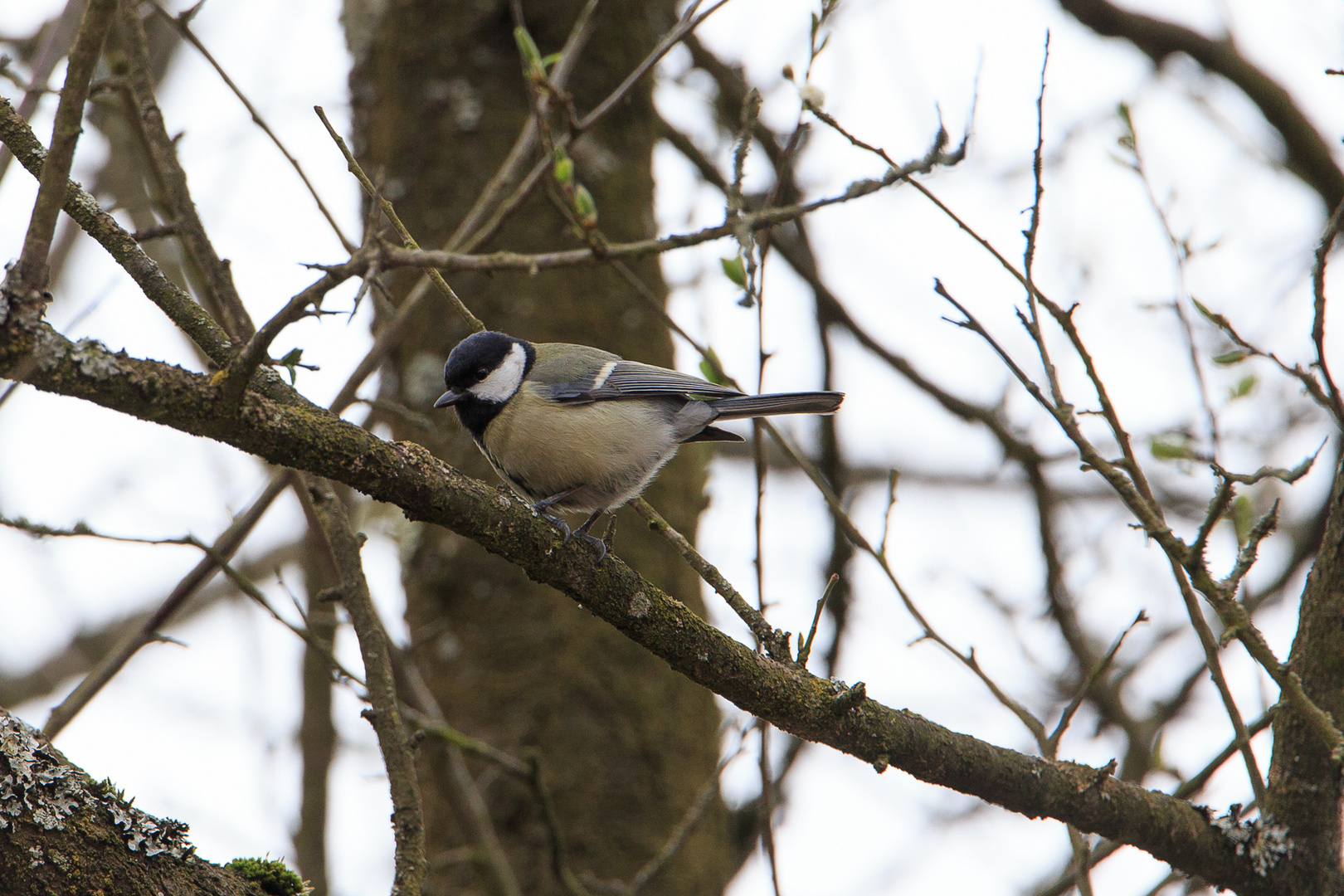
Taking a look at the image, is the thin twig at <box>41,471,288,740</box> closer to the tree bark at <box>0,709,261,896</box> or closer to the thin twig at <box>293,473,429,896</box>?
the thin twig at <box>293,473,429,896</box>

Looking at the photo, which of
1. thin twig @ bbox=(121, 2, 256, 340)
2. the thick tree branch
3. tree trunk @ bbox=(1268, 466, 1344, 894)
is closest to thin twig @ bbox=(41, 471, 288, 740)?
thin twig @ bbox=(121, 2, 256, 340)

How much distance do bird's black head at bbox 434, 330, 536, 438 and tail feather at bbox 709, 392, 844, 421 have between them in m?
0.71

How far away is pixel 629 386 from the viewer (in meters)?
3.44

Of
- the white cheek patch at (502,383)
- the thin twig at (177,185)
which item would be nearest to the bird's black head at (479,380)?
the white cheek patch at (502,383)

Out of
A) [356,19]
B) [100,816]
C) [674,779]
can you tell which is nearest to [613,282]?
[356,19]

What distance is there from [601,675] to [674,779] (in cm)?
47

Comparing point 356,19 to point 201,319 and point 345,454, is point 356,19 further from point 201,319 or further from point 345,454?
point 345,454

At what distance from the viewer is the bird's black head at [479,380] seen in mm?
3299

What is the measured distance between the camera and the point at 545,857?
3.70 m

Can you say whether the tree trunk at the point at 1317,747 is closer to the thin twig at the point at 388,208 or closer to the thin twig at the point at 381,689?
the thin twig at the point at 381,689

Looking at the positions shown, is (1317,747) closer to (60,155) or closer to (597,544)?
(597,544)

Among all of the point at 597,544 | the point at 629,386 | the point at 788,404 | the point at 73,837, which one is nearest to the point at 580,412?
the point at 629,386

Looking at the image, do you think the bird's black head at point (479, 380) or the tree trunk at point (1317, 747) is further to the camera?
the bird's black head at point (479, 380)

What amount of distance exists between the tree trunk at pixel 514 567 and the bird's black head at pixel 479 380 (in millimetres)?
641
